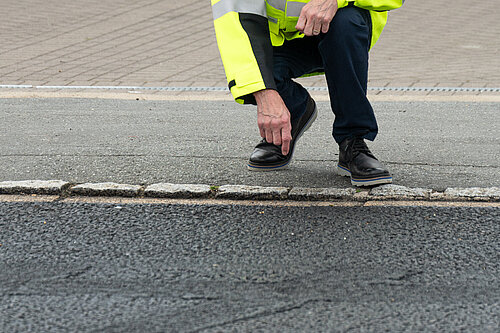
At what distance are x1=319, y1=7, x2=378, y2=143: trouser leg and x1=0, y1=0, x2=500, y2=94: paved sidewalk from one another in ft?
11.6

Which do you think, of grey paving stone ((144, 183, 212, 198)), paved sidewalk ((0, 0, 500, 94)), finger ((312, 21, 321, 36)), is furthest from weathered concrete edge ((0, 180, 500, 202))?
paved sidewalk ((0, 0, 500, 94))

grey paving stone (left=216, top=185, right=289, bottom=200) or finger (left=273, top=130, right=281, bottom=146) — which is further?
grey paving stone (left=216, top=185, right=289, bottom=200)

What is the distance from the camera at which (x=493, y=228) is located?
2850mm

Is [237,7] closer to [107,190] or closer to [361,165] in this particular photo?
[361,165]

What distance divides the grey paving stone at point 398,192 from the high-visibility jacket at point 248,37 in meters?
0.71

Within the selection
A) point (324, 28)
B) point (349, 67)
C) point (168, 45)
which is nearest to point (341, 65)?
point (349, 67)

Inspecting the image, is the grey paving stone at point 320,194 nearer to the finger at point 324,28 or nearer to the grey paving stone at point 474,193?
the grey paving stone at point 474,193

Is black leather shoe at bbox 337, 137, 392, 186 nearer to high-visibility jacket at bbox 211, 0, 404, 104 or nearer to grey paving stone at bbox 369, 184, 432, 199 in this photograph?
grey paving stone at bbox 369, 184, 432, 199

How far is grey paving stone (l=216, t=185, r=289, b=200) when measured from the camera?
326 cm

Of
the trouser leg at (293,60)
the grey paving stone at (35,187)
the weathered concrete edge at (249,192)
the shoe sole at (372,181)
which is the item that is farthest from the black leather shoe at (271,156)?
the grey paving stone at (35,187)

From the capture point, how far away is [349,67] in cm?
325

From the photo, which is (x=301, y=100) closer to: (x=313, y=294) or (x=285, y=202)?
(x=285, y=202)

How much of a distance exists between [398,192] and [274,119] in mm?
758

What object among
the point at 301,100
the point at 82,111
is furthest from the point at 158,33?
the point at 301,100
